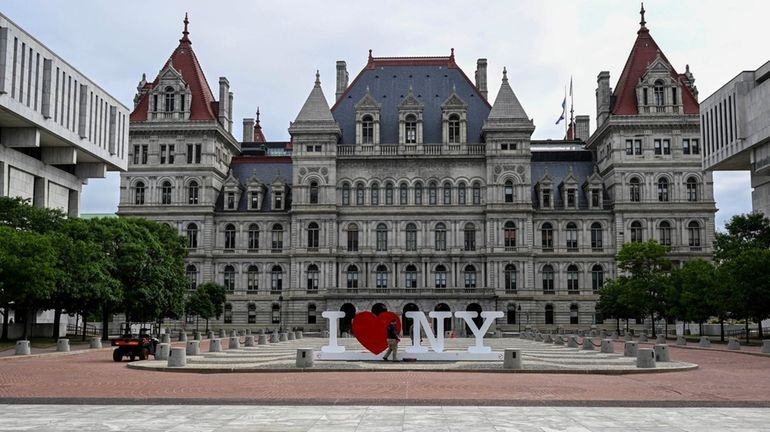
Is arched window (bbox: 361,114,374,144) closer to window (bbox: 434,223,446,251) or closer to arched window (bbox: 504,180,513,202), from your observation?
window (bbox: 434,223,446,251)

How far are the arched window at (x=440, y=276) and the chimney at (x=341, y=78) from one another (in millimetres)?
27708

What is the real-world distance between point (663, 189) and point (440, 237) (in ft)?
86.7

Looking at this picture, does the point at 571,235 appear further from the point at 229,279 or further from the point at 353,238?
the point at 229,279

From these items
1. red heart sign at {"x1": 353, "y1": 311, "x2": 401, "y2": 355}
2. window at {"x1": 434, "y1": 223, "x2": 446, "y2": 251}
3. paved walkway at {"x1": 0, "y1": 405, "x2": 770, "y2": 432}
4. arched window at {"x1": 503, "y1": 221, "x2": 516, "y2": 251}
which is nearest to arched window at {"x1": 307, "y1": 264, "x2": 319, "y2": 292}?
window at {"x1": 434, "y1": 223, "x2": 446, "y2": 251}

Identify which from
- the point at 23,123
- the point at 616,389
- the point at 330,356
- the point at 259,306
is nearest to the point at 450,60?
the point at 259,306

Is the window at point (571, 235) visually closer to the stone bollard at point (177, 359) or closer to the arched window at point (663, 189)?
the arched window at point (663, 189)

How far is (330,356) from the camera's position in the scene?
42.2 meters

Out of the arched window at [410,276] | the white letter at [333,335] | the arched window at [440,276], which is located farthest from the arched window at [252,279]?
the white letter at [333,335]

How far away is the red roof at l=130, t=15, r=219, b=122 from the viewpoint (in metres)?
104

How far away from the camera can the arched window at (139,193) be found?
103m

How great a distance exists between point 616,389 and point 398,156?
75855 millimetres

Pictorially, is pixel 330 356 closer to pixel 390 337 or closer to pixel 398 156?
pixel 390 337

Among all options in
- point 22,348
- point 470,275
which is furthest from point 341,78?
point 22,348

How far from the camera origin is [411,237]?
336 ft
